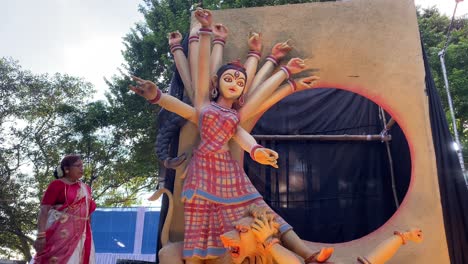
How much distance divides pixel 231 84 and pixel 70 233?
1636 mm

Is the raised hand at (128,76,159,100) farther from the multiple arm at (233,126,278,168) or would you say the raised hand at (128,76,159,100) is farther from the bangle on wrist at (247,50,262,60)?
the bangle on wrist at (247,50,262,60)

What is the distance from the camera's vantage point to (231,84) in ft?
9.89

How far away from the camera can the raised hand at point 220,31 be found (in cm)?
340

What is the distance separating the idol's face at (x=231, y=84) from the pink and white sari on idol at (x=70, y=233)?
4.44 feet

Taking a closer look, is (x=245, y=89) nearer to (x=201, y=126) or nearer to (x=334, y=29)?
(x=201, y=126)

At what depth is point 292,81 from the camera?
3348 mm

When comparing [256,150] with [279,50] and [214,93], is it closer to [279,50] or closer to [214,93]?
[214,93]

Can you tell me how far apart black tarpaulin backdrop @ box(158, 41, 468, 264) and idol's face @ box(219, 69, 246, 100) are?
0.70 metres

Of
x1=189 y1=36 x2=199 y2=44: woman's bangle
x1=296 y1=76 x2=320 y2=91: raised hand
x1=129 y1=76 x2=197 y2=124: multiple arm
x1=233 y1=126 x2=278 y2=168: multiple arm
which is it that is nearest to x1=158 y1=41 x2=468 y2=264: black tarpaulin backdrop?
x1=189 y1=36 x2=199 y2=44: woman's bangle

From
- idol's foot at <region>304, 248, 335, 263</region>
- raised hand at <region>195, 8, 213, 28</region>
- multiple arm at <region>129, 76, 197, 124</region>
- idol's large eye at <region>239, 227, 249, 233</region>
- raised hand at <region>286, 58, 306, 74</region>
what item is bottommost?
idol's foot at <region>304, 248, 335, 263</region>

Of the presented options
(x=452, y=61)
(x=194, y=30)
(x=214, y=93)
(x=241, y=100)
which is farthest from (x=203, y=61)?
(x=452, y=61)

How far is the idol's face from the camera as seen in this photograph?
3018 mm

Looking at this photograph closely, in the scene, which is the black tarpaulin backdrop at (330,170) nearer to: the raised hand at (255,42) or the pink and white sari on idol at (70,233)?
the raised hand at (255,42)

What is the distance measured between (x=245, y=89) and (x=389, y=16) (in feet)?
5.38
